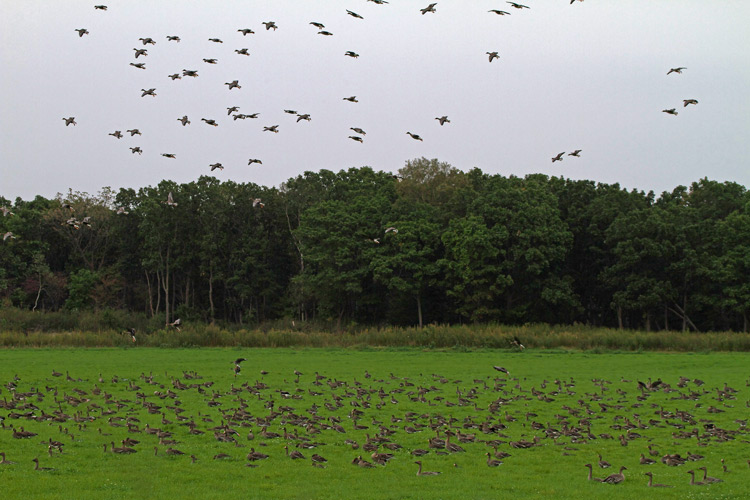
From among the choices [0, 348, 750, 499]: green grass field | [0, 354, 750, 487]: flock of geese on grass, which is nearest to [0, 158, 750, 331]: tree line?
[0, 348, 750, 499]: green grass field

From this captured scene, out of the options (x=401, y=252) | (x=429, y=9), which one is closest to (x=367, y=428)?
(x=429, y=9)

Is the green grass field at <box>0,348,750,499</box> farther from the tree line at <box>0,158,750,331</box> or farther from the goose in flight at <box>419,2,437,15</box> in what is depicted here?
the tree line at <box>0,158,750,331</box>

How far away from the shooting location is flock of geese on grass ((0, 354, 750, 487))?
20516 mm

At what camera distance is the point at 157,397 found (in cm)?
3056

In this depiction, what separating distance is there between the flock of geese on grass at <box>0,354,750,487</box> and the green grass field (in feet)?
0.31

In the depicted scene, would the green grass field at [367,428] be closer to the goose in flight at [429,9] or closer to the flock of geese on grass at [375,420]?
the flock of geese on grass at [375,420]

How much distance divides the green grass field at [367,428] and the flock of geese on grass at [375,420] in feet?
0.31

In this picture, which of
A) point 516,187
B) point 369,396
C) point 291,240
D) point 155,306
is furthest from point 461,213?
point 369,396

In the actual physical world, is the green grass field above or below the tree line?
below

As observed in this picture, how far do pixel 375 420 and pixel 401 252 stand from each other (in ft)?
185

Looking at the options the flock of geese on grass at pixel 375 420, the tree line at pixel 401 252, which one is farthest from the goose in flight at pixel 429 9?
the tree line at pixel 401 252

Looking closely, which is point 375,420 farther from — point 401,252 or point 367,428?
point 401,252

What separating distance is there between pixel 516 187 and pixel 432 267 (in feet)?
47.2

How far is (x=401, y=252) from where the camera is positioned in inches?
3214
